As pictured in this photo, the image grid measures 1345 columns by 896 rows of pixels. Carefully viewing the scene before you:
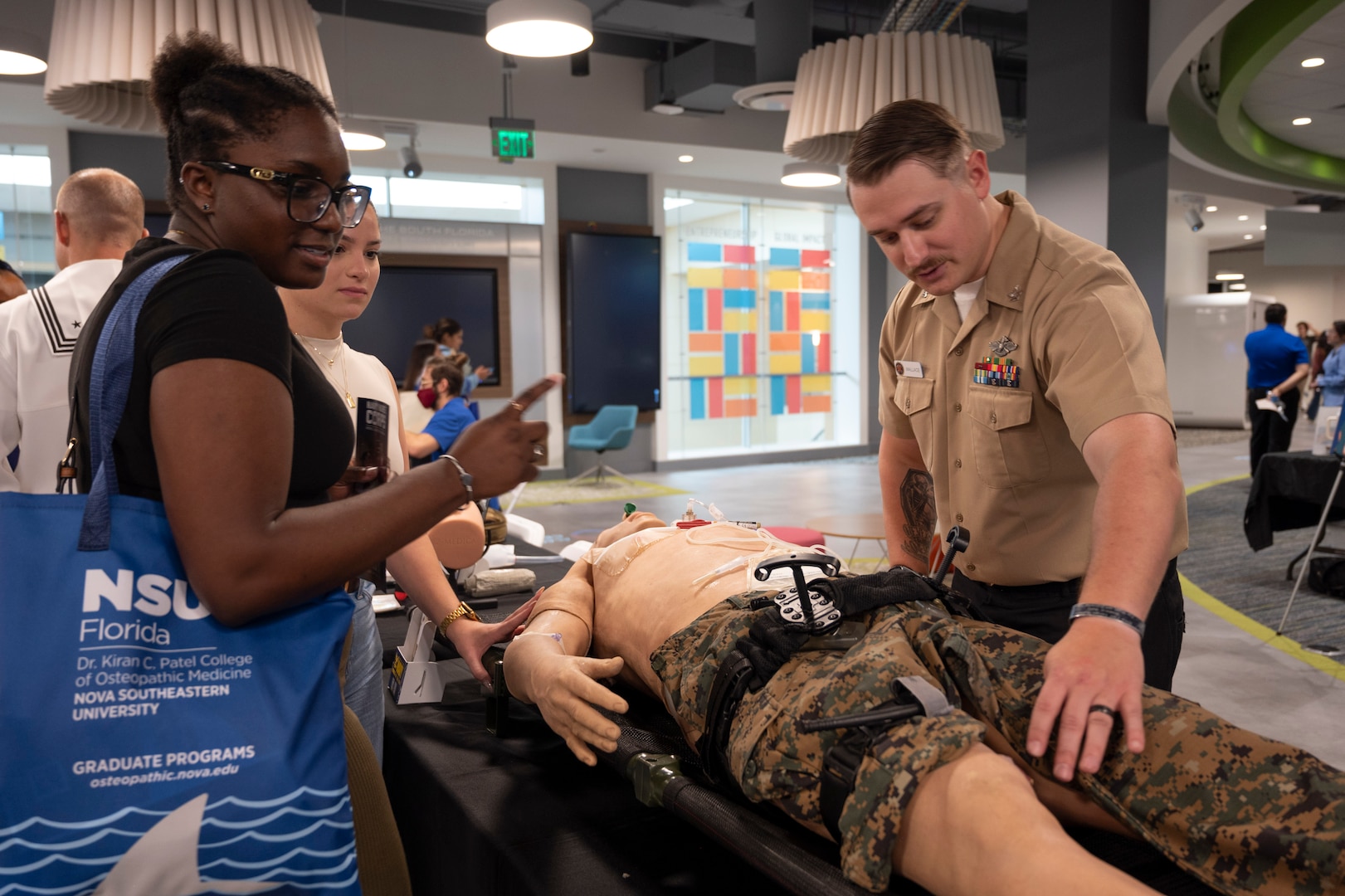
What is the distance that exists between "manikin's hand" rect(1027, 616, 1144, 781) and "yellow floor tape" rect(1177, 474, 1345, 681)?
2665 millimetres

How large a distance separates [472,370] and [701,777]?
30.5 feet

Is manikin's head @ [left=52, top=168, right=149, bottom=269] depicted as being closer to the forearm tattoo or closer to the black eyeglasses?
the black eyeglasses

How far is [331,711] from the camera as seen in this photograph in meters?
0.94

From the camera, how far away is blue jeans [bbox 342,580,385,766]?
5.49 feet

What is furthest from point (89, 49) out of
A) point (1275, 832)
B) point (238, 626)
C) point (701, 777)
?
point (1275, 832)

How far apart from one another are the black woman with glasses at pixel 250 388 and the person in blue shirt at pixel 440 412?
8.90 ft

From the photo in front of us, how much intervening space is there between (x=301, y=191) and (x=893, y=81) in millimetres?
3437

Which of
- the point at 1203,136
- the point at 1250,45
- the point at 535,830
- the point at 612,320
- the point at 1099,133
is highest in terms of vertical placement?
the point at 1203,136

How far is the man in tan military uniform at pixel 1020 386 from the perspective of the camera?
143 cm

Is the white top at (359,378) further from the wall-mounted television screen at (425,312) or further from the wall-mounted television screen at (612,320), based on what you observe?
the wall-mounted television screen at (612,320)

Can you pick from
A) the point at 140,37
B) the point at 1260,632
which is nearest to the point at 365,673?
the point at 140,37

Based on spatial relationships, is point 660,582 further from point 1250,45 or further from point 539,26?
point 1250,45

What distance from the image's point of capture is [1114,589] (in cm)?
119

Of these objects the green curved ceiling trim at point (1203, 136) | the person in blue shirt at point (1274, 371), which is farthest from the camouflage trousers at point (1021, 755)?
the person in blue shirt at point (1274, 371)
